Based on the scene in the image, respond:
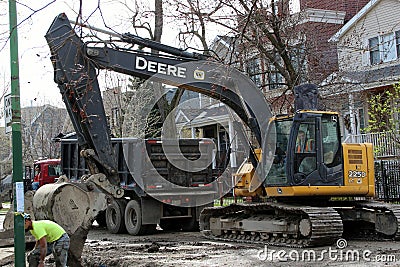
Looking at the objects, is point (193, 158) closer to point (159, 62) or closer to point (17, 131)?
point (159, 62)

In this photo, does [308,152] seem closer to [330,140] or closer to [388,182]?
[330,140]

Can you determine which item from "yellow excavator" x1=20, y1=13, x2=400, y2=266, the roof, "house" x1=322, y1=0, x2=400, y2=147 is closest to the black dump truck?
"yellow excavator" x1=20, y1=13, x2=400, y2=266

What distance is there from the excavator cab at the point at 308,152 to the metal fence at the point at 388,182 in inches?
392

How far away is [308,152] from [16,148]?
20.2ft

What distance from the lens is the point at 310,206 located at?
13.7 m

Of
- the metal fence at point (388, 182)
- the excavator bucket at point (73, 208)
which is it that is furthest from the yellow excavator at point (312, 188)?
the metal fence at point (388, 182)

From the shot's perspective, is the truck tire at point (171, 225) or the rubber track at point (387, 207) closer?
the rubber track at point (387, 207)

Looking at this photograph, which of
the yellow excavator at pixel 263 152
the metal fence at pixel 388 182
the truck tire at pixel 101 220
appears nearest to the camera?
the yellow excavator at pixel 263 152

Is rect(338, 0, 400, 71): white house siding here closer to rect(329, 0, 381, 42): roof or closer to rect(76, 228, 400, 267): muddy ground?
rect(329, 0, 381, 42): roof

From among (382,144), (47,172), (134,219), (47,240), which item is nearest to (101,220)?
(134,219)

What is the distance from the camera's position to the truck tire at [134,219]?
17.0 metres

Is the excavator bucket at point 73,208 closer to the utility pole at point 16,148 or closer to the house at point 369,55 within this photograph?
the utility pole at point 16,148

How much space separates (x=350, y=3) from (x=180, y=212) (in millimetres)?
17452

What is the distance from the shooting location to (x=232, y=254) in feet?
40.0
